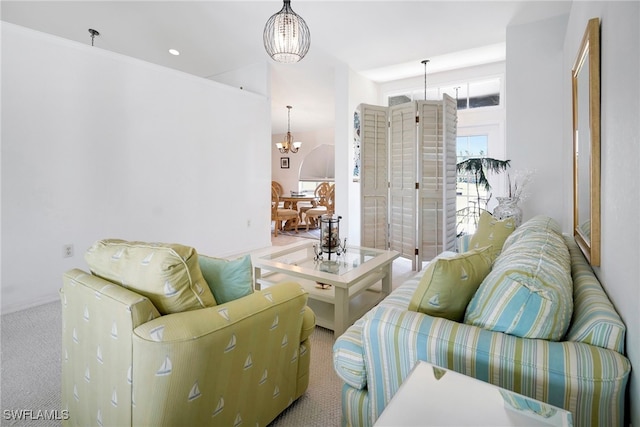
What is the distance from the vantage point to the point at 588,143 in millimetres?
1536

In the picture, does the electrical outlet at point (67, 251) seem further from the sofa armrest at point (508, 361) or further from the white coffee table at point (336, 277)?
the sofa armrest at point (508, 361)

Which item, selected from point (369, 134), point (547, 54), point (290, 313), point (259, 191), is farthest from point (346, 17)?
point (290, 313)

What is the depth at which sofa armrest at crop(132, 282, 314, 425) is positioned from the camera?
3.12 feet

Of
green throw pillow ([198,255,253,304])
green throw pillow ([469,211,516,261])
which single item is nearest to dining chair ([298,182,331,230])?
green throw pillow ([469,211,516,261])

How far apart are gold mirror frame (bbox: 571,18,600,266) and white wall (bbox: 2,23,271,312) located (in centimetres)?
373

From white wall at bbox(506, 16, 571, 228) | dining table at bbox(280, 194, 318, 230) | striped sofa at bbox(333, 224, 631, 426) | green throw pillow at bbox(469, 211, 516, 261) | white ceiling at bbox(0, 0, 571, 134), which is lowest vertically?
striped sofa at bbox(333, 224, 631, 426)

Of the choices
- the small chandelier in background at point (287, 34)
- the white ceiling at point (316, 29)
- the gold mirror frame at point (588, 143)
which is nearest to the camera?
the gold mirror frame at point (588, 143)

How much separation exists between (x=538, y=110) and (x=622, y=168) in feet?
9.50

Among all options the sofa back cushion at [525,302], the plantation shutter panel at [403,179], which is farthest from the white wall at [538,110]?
the sofa back cushion at [525,302]

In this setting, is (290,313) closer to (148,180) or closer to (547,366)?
(547,366)

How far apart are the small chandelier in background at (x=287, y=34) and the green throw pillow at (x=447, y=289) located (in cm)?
202

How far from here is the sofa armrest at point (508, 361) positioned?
32.1 inches

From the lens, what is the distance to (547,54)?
3320mm

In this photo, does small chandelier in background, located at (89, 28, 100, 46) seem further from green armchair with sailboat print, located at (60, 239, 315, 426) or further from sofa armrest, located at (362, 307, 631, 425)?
sofa armrest, located at (362, 307, 631, 425)
